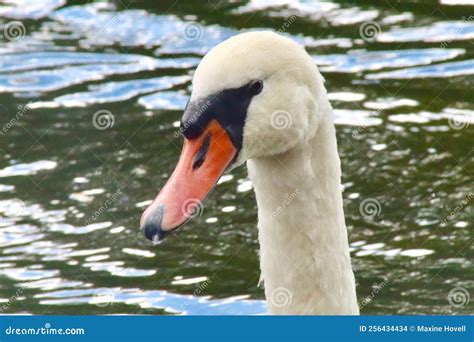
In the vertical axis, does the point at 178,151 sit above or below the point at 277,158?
above

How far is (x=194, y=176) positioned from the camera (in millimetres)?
7367

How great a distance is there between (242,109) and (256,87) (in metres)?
0.13

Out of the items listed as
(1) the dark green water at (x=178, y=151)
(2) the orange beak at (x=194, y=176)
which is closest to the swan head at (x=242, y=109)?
(2) the orange beak at (x=194, y=176)

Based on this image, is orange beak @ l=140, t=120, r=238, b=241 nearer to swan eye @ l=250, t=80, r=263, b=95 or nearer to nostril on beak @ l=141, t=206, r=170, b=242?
nostril on beak @ l=141, t=206, r=170, b=242

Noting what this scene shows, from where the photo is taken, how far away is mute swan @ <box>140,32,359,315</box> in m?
7.33

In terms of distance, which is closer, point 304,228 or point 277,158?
point 277,158

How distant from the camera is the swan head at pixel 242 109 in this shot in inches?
288

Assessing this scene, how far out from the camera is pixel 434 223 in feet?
38.3

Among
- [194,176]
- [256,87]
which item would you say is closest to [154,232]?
[194,176]

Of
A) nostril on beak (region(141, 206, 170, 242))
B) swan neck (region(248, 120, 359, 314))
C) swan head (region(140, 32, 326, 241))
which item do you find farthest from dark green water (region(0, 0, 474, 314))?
nostril on beak (region(141, 206, 170, 242))

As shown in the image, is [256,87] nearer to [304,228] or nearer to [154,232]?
[304,228]

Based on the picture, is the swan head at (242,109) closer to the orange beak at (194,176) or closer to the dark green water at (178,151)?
the orange beak at (194,176)

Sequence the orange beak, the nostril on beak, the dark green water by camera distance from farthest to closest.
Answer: the dark green water < the orange beak < the nostril on beak

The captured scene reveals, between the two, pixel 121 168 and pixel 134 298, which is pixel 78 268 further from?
pixel 121 168
